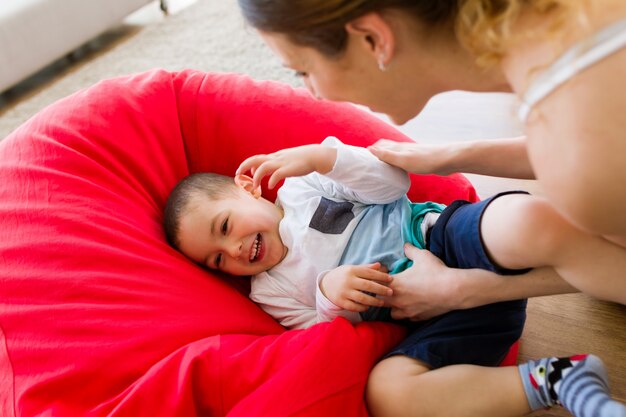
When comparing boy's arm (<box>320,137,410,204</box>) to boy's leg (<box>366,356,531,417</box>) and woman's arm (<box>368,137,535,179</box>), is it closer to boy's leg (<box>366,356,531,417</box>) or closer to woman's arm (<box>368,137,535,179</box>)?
woman's arm (<box>368,137,535,179</box>)

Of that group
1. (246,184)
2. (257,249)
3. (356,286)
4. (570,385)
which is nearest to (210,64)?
(246,184)

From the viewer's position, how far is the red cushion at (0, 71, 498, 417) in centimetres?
105

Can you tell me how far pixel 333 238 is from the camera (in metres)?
1.30

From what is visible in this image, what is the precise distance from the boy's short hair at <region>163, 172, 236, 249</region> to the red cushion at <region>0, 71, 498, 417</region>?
0.04 metres

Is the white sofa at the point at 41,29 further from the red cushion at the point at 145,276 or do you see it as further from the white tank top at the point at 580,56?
the white tank top at the point at 580,56

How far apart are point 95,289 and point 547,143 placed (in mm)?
826

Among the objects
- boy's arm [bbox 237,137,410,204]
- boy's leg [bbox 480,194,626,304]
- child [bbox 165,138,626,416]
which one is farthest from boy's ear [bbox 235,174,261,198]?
boy's leg [bbox 480,194,626,304]

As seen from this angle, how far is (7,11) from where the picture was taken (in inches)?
101

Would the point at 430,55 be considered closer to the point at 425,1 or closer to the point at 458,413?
the point at 425,1

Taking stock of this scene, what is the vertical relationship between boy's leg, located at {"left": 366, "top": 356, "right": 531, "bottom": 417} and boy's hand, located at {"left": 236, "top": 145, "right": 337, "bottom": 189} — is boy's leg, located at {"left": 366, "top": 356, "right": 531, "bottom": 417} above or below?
below

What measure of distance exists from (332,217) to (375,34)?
58cm

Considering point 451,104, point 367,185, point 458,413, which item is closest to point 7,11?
point 451,104

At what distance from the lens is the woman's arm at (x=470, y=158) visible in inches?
48.1

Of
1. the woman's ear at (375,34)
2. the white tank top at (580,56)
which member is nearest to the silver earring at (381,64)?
the woman's ear at (375,34)
